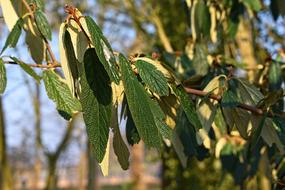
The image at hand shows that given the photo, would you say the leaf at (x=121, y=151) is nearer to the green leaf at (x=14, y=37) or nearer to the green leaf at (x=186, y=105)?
the green leaf at (x=186, y=105)

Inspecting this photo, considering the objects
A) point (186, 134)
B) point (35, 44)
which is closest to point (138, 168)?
point (186, 134)

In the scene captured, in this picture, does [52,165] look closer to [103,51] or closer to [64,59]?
[64,59]

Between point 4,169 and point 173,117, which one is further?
point 4,169

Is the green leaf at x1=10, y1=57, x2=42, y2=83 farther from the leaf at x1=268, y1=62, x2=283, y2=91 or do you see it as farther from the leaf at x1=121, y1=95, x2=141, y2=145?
the leaf at x1=268, y1=62, x2=283, y2=91

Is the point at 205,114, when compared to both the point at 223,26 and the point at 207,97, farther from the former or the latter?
the point at 223,26

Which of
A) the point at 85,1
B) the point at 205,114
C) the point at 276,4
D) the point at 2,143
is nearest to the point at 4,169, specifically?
the point at 2,143

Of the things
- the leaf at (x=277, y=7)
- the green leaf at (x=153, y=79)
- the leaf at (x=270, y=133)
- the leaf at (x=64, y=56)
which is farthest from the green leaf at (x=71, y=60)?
the leaf at (x=277, y=7)
